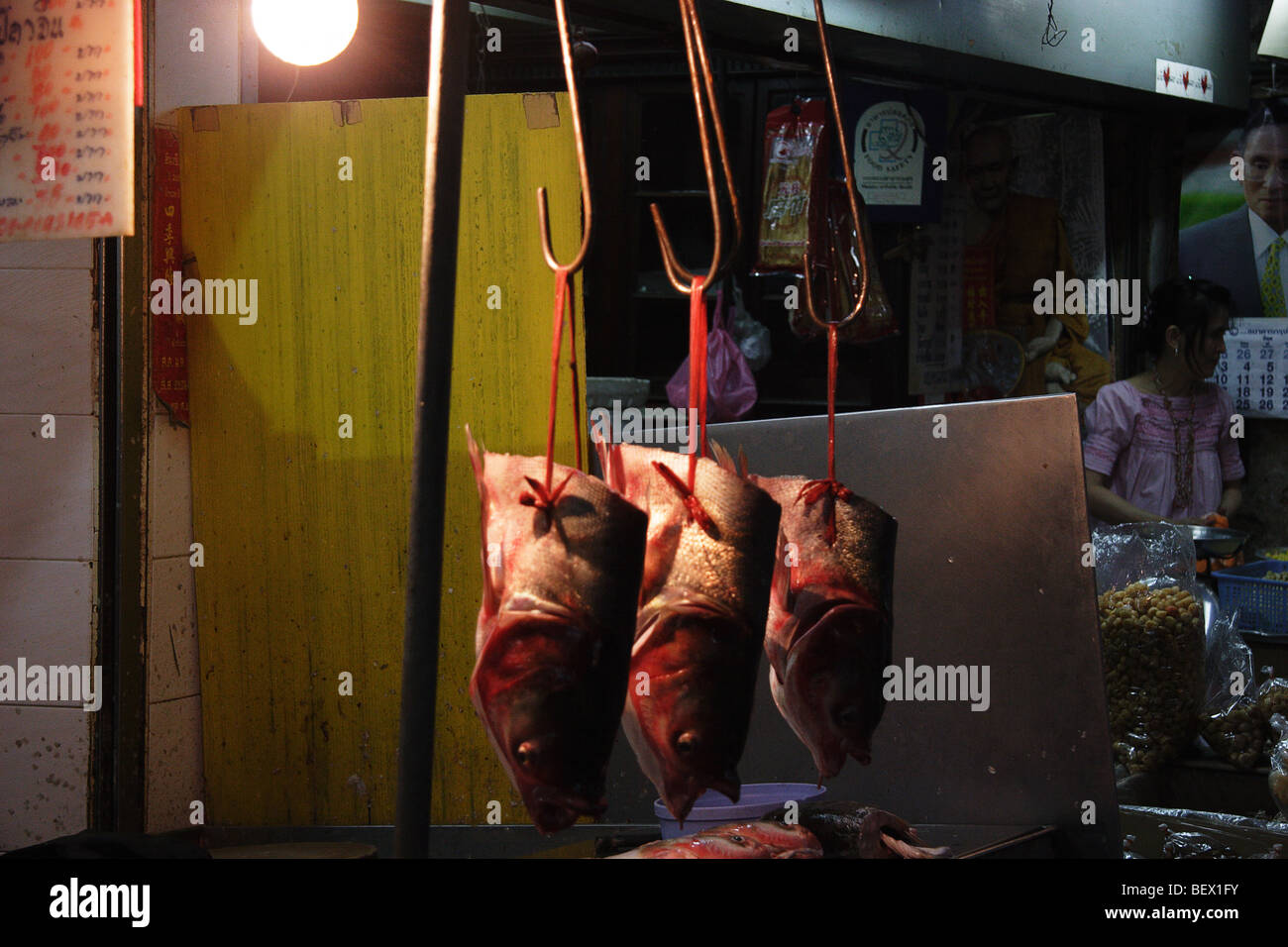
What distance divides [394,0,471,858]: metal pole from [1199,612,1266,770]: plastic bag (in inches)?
93.8

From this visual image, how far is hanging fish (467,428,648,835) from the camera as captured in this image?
123cm

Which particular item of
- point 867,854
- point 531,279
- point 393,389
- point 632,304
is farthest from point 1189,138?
point 867,854

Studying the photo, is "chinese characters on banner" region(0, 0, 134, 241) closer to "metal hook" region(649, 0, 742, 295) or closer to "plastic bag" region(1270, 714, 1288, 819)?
"metal hook" region(649, 0, 742, 295)

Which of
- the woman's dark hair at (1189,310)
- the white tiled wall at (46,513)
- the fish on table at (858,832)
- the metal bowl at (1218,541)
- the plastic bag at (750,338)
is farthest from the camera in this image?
the plastic bag at (750,338)

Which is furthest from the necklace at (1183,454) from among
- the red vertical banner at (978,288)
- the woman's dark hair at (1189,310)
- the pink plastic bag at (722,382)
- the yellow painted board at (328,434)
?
the yellow painted board at (328,434)

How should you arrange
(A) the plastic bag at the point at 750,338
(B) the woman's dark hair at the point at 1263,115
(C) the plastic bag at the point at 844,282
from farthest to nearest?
(B) the woman's dark hair at the point at 1263,115, (A) the plastic bag at the point at 750,338, (C) the plastic bag at the point at 844,282

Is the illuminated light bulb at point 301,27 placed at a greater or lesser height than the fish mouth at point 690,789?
greater

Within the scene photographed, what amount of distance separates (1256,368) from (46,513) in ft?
18.6

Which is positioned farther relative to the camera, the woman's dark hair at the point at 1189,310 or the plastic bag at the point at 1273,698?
the woman's dark hair at the point at 1189,310

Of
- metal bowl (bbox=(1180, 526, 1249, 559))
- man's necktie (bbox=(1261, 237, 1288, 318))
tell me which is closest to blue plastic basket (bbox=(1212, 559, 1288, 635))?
metal bowl (bbox=(1180, 526, 1249, 559))

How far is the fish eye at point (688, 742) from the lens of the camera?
4.27 ft

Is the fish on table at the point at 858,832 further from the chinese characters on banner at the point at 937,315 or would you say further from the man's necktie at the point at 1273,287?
the man's necktie at the point at 1273,287

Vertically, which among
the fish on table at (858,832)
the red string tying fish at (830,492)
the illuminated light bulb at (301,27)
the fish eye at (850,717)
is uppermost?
the illuminated light bulb at (301,27)
